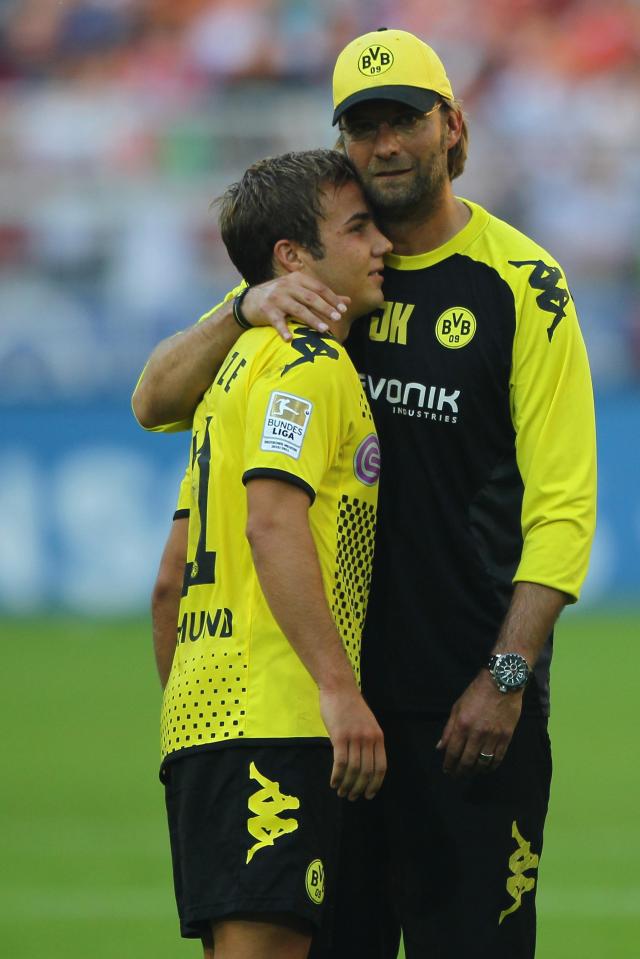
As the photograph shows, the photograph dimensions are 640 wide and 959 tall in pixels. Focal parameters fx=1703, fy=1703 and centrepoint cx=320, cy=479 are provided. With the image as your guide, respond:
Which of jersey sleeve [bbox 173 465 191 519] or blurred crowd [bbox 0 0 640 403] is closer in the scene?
jersey sleeve [bbox 173 465 191 519]

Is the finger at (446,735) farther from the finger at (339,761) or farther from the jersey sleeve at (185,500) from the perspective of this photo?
the jersey sleeve at (185,500)

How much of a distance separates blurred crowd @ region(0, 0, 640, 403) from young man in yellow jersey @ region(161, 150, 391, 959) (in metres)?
8.71

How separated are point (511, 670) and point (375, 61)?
1.32 m

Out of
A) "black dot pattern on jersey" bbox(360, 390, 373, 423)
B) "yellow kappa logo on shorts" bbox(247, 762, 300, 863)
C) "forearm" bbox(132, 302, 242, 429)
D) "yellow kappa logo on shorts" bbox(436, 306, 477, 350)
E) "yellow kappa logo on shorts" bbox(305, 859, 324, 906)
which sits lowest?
"yellow kappa logo on shorts" bbox(305, 859, 324, 906)

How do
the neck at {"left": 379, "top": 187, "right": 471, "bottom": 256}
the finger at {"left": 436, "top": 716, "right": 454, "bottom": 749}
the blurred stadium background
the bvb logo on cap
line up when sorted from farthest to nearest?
the blurred stadium background, the neck at {"left": 379, "top": 187, "right": 471, "bottom": 256}, the bvb logo on cap, the finger at {"left": 436, "top": 716, "right": 454, "bottom": 749}

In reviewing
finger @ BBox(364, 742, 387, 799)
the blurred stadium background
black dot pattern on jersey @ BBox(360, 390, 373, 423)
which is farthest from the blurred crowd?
finger @ BBox(364, 742, 387, 799)

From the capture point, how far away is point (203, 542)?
135 inches

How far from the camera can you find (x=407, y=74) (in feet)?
11.8

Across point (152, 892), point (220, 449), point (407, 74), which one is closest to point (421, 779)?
point (220, 449)

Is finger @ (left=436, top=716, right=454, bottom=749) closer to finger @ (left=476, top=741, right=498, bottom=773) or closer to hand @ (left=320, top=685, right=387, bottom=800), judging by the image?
finger @ (left=476, top=741, right=498, bottom=773)

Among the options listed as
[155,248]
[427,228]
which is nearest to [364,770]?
[427,228]

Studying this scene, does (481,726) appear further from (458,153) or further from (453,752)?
(458,153)

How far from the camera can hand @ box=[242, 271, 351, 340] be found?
3.41 metres

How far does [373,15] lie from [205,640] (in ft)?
42.7
